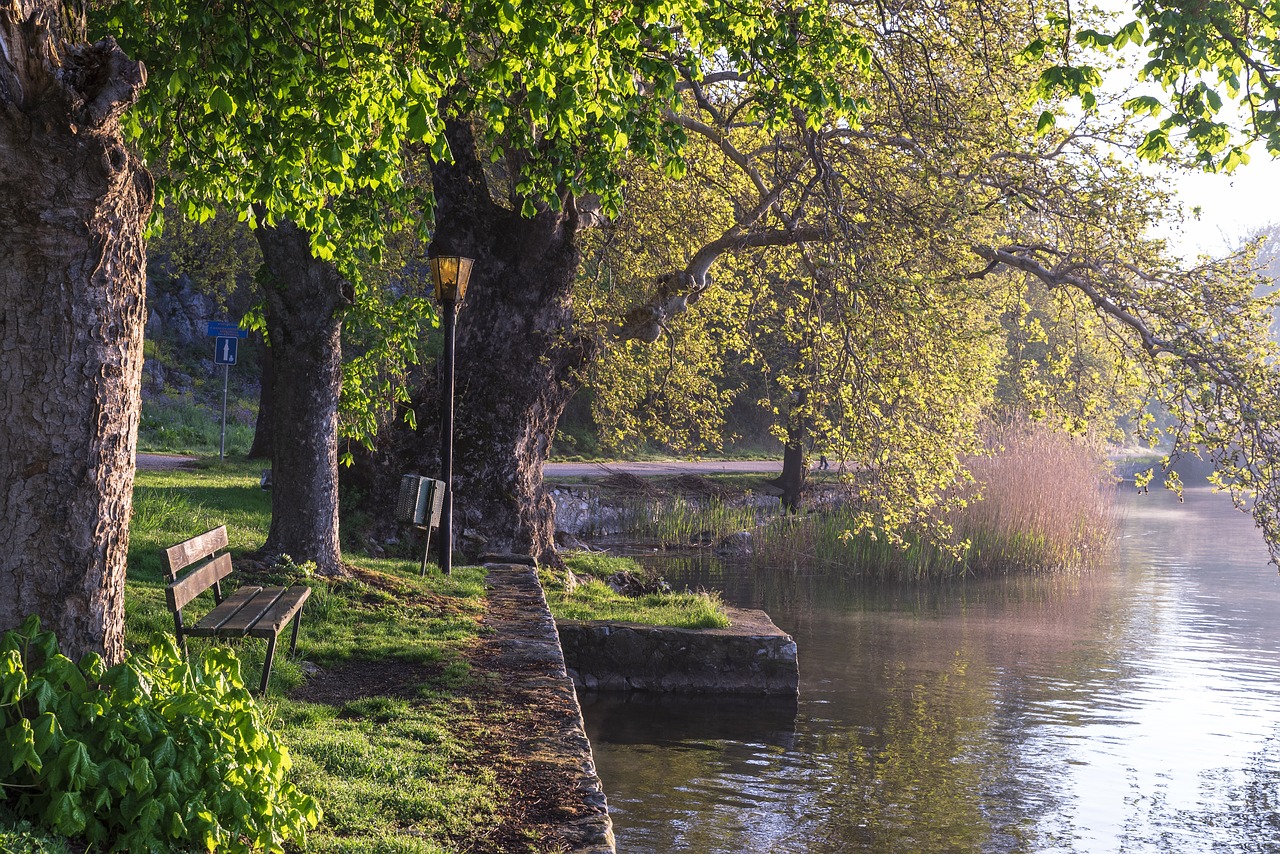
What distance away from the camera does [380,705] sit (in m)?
6.59

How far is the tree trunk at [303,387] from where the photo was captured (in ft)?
33.9

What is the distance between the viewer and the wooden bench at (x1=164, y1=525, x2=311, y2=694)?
596 cm

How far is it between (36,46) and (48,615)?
205 cm

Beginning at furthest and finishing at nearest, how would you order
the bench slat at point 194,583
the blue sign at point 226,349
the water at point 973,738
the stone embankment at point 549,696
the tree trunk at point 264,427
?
the tree trunk at point 264,427, the blue sign at point 226,349, the water at point 973,738, the bench slat at point 194,583, the stone embankment at point 549,696

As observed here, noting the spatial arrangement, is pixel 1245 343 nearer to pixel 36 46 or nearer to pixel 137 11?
pixel 137 11

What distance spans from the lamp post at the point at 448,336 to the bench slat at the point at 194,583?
4524 millimetres

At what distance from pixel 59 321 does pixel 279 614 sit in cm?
255

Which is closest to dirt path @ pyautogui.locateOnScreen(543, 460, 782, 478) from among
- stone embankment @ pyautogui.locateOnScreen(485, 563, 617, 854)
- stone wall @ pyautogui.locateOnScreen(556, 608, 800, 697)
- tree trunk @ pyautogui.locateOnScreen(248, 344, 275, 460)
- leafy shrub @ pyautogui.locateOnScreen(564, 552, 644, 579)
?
tree trunk @ pyautogui.locateOnScreen(248, 344, 275, 460)

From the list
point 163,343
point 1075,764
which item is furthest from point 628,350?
point 163,343

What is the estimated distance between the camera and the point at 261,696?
6.37 metres

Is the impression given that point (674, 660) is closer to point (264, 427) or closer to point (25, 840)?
point (25, 840)

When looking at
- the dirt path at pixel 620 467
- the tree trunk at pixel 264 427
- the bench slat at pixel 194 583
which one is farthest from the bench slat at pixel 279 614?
the tree trunk at pixel 264 427

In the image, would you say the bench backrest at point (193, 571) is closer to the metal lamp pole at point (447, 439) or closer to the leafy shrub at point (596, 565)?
the metal lamp pole at point (447, 439)

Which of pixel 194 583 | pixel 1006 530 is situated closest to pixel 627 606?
pixel 194 583
